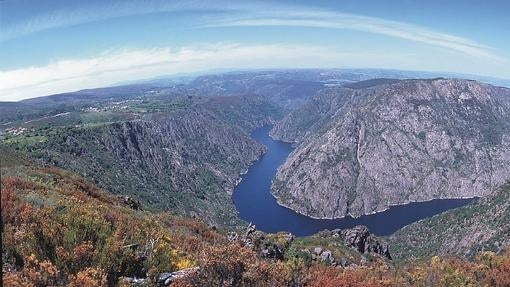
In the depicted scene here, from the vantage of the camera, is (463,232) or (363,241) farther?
(463,232)

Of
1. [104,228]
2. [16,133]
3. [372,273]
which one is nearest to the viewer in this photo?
[104,228]

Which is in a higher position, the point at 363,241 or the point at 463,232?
the point at 363,241

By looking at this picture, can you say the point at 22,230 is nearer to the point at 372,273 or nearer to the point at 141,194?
the point at 372,273

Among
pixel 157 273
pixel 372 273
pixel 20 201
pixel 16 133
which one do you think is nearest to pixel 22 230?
pixel 157 273

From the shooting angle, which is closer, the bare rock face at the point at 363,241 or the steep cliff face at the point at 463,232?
the bare rock face at the point at 363,241

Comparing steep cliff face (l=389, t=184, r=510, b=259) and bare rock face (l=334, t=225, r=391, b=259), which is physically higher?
bare rock face (l=334, t=225, r=391, b=259)

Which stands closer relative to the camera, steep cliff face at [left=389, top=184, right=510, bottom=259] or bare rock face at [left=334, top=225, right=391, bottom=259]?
bare rock face at [left=334, top=225, right=391, bottom=259]

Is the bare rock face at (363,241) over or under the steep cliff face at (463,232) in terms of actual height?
over

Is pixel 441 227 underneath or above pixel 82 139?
underneath
